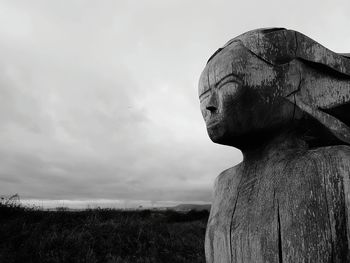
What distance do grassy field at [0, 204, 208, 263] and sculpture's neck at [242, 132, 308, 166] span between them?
23.4 ft

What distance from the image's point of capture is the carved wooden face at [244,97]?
1891 mm

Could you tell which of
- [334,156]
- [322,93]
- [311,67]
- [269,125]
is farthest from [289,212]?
[311,67]

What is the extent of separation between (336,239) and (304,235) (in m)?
0.14

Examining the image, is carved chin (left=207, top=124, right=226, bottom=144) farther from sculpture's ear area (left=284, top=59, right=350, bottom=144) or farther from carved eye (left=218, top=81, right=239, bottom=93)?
sculpture's ear area (left=284, top=59, right=350, bottom=144)

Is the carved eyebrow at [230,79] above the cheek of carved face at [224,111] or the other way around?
above

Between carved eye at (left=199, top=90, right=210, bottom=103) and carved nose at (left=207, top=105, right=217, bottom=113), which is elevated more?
carved eye at (left=199, top=90, right=210, bottom=103)

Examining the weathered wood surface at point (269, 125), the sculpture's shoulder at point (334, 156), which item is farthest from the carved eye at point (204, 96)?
the sculpture's shoulder at point (334, 156)

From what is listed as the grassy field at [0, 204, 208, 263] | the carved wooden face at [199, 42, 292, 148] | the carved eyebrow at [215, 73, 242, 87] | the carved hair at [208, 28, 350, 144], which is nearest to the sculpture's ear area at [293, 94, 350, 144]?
the carved hair at [208, 28, 350, 144]

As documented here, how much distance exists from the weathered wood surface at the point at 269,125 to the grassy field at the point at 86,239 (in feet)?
23.2

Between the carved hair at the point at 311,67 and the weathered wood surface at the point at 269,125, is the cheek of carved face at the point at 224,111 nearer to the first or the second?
the weathered wood surface at the point at 269,125

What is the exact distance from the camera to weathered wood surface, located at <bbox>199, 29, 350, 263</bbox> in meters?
1.71

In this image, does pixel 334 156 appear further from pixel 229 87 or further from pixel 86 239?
pixel 86 239

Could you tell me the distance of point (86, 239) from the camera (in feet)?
30.2

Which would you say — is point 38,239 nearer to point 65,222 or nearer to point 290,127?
point 65,222
